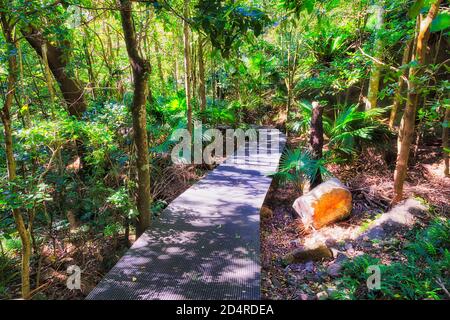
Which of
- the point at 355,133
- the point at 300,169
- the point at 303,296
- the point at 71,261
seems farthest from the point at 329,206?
the point at 71,261

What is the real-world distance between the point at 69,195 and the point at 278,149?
506 cm

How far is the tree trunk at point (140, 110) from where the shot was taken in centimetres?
300

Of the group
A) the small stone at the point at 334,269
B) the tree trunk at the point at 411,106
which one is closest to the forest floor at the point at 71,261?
the small stone at the point at 334,269

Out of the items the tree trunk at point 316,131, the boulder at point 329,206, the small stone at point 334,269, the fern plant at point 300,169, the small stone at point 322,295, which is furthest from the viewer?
the tree trunk at point 316,131

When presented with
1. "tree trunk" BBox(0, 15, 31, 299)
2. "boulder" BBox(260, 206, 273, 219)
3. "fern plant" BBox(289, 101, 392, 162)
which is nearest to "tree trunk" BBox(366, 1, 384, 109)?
"fern plant" BBox(289, 101, 392, 162)

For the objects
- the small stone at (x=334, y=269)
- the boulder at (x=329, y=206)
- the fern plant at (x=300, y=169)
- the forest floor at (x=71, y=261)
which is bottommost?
the forest floor at (x=71, y=261)

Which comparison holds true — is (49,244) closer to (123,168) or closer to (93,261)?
(93,261)

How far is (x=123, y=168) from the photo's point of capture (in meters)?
4.98

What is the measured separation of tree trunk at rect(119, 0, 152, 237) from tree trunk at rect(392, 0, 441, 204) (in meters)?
2.89

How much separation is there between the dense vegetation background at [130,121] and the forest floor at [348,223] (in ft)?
0.41

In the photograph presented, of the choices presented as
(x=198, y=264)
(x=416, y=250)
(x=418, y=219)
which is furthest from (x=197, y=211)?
(x=418, y=219)

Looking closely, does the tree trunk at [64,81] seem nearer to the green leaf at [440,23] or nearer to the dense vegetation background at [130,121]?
the dense vegetation background at [130,121]

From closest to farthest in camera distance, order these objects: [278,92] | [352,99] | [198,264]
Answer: [198,264]
[352,99]
[278,92]

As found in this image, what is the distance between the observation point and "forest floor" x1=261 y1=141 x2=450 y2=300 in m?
2.97
